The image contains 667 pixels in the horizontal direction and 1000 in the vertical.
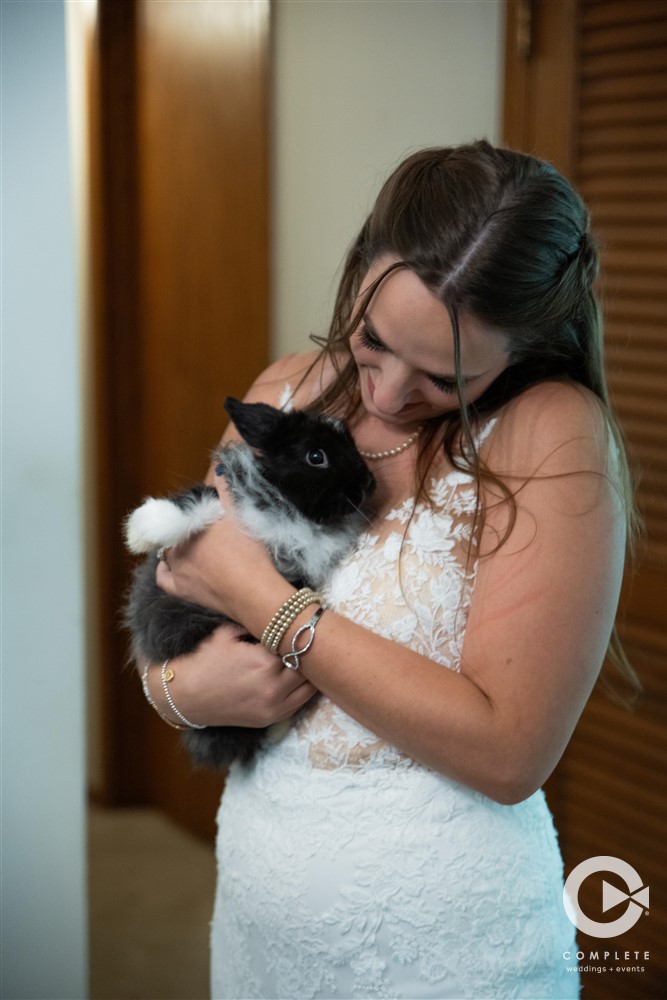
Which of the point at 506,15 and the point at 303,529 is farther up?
the point at 506,15

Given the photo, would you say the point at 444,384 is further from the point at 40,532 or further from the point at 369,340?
the point at 40,532

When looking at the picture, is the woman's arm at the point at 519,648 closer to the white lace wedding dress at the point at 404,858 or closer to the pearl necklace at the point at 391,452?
the white lace wedding dress at the point at 404,858

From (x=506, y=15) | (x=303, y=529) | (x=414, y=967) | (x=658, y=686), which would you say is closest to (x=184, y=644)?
(x=303, y=529)

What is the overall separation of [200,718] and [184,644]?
111 mm

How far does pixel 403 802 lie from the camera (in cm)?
115

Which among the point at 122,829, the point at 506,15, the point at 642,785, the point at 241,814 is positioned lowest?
the point at 122,829

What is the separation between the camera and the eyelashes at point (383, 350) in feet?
3.67

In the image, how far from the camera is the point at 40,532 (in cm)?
125

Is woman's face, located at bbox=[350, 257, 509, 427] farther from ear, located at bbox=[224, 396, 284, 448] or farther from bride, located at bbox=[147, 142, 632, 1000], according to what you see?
ear, located at bbox=[224, 396, 284, 448]

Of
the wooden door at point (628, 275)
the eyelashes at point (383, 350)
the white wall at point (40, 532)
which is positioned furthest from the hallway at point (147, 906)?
the eyelashes at point (383, 350)

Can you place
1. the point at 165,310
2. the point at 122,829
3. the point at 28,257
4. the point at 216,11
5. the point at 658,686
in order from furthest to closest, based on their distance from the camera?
the point at 122,829
the point at 165,310
the point at 216,11
the point at 658,686
the point at 28,257

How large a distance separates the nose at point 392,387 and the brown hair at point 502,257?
7 centimetres

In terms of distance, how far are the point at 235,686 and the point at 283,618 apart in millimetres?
127

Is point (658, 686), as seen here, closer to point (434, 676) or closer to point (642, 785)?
point (642, 785)
